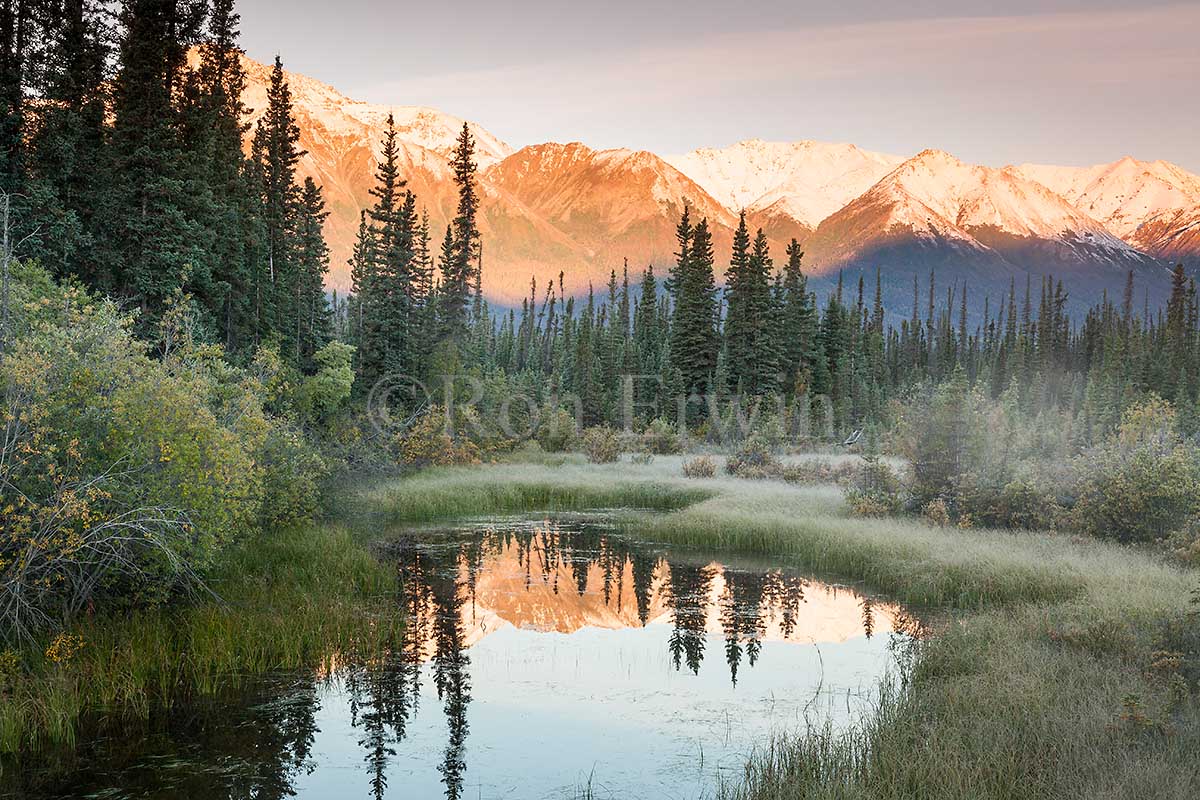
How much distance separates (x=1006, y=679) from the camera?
45.5ft

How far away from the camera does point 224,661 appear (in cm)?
1620

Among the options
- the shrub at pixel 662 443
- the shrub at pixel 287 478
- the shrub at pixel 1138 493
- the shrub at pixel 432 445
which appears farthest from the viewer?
the shrub at pixel 662 443

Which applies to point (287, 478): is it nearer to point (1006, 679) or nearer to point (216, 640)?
point (216, 640)

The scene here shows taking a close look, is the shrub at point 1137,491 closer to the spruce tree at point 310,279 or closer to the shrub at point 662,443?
the shrub at point 662,443

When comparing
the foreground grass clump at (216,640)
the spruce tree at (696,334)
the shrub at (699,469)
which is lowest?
the foreground grass clump at (216,640)

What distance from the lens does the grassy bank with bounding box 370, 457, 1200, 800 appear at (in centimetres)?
1030

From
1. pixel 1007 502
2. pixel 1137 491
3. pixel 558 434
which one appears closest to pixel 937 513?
pixel 1007 502

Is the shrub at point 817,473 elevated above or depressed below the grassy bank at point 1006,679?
above

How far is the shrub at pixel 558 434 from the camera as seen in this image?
63.4 m

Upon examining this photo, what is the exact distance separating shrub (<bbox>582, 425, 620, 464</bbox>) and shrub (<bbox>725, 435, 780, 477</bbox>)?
828cm

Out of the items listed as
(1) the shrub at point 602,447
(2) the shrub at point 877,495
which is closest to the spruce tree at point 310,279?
(1) the shrub at point 602,447

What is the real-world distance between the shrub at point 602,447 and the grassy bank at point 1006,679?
962 inches

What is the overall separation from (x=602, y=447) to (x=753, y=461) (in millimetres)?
10692

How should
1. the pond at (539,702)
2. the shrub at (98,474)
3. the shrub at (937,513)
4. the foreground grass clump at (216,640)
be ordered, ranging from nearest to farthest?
Answer: the pond at (539,702) → the shrub at (98,474) → the foreground grass clump at (216,640) → the shrub at (937,513)
